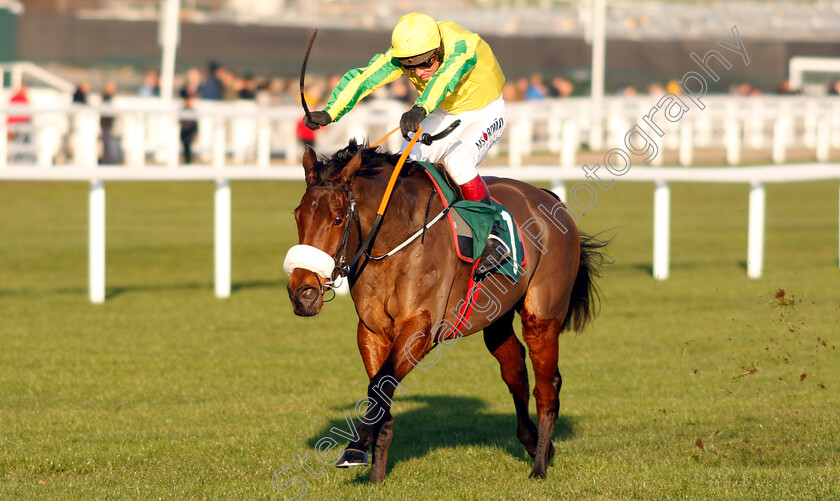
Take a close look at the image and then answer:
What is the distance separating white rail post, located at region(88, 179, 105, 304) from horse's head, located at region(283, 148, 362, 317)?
5559 millimetres

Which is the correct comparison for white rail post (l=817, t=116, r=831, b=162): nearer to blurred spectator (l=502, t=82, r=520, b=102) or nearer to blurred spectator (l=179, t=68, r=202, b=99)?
blurred spectator (l=502, t=82, r=520, b=102)

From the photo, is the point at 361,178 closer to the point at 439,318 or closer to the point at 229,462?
the point at 439,318

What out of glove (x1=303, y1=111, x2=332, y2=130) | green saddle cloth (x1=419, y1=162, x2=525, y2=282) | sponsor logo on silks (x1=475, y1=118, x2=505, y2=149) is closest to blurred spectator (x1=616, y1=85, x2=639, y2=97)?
sponsor logo on silks (x1=475, y1=118, x2=505, y2=149)

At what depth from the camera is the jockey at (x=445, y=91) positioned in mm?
4992

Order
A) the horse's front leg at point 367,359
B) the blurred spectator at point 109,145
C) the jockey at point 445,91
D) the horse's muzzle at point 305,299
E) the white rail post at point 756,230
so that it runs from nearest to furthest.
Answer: the horse's muzzle at point 305,299 < the horse's front leg at point 367,359 < the jockey at point 445,91 < the white rail post at point 756,230 < the blurred spectator at point 109,145

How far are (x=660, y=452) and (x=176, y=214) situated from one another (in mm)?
11914

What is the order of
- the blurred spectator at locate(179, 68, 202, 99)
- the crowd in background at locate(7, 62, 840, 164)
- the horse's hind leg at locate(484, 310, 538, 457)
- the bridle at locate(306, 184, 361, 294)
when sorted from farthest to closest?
1. the blurred spectator at locate(179, 68, 202, 99)
2. the crowd in background at locate(7, 62, 840, 164)
3. the horse's hind leg at locate(484, 310, 538, 457)
4. the bridle at locate(306, 184, 361, 294)

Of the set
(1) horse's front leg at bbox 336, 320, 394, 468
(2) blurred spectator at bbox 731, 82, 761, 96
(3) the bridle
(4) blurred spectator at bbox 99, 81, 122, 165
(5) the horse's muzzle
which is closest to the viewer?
(5) the horse's muzzle

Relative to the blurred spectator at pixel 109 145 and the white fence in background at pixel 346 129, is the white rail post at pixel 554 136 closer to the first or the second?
the white fence in background at pixel 346 129

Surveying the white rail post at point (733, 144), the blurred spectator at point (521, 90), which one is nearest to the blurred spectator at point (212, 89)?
the blurred spectator at point (521, 90)

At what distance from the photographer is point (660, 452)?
216 inches

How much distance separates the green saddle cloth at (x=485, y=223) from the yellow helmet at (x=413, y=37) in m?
0.50

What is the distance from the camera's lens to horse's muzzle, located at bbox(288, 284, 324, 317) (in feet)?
14.1

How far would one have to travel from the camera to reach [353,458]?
15.7 ft
